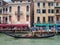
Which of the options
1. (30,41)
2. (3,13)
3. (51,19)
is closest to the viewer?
(30,41)

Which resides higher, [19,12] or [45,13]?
[19,12]

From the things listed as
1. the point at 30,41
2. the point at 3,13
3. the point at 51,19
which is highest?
the point at 3,13

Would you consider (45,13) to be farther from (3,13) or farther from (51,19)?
(3,13)

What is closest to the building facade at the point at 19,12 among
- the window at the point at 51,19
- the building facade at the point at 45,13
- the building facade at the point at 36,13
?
the building facade at the point at 36,13

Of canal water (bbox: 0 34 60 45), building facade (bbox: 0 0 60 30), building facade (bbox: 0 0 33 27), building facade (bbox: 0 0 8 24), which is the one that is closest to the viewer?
canal water (bbox: 0 34 60 45)

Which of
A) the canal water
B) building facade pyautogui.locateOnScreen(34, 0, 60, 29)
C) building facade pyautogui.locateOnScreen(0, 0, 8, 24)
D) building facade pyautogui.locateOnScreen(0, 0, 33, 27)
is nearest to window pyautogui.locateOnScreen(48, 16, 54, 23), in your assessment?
building facade pyautogui.locateOnScreen(34, 0, 60, 29)

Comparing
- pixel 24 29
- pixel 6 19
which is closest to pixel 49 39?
pixel 24 29

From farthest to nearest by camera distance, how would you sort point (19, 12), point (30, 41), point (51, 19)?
1. point (19, 12)
2. point (51, 19)
3. point (30, 41)

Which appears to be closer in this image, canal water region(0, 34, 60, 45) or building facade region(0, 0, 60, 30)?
canal water region(0, 34, 60, 45)

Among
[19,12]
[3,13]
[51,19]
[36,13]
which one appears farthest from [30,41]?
[3,13]

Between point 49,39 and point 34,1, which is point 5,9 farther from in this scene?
point 49,39

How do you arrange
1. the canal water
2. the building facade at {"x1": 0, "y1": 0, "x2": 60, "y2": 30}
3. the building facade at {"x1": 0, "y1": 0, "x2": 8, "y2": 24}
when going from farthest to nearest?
1. the building facade at {"x1": 0, "y1": 0, "x2": 8, "y2": 24}
2. the building facade at {"x1": 0, "y1": 0, "x2": 60, "y2": 30}
3. the canal water

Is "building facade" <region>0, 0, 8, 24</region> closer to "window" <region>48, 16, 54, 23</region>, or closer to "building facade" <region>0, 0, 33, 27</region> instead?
"building facade" <region>0, 0, 33, 27</region>

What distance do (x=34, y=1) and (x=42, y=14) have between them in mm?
2964
